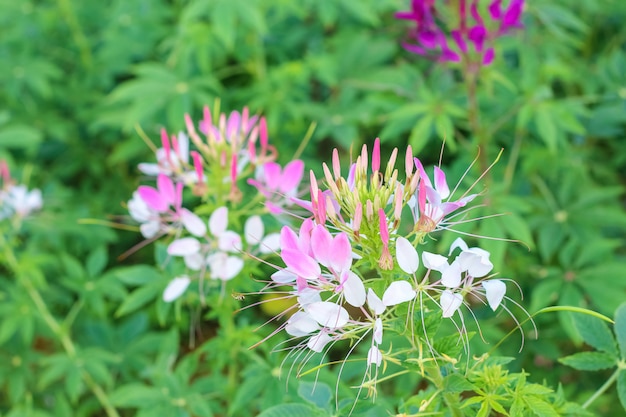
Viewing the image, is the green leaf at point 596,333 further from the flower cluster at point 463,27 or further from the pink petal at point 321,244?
the flower cluster at point 463,27

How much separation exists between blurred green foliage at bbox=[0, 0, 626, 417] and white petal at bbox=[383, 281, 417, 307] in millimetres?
490

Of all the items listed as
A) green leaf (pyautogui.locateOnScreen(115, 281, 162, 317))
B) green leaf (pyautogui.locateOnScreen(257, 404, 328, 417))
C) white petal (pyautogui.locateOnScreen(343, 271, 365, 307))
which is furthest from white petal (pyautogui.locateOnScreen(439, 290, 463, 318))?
green leaf (pyautogui.locateOnScreen(115, 281, 162, 317))

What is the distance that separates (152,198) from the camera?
122cm

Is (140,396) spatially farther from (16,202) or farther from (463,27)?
(463,27)

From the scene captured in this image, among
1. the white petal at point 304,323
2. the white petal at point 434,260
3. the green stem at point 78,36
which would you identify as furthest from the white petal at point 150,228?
the green stem at point 78,36

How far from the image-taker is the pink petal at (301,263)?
0.80 metres

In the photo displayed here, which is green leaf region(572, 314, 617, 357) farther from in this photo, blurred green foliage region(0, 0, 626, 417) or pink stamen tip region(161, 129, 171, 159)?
pink stamen tip region(161, 129, 171, 159)

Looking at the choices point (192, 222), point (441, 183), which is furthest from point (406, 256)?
point (192, 222)

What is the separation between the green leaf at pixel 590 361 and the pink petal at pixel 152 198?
28.4 inches

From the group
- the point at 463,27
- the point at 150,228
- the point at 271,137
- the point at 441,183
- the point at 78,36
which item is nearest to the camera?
the point at 441,183

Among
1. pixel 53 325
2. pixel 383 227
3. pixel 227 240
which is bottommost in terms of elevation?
pixel 53 325

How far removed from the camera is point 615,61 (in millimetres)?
2100

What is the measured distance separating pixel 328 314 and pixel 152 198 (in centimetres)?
52

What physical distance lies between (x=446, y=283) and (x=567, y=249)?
108cm
